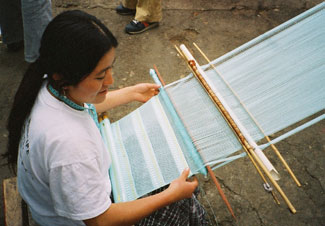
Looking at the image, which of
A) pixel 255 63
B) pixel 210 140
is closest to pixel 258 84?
pixel 255 63

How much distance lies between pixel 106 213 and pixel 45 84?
630 mm

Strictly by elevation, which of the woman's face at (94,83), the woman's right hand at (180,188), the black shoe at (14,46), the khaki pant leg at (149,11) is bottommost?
the black shoe at (14,46)

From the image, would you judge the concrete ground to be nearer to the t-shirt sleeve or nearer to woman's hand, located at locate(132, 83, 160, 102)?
woman's hand, located at locate(132, 83, 160, 102)

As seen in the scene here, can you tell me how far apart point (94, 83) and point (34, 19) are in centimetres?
227

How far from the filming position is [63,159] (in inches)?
41.3

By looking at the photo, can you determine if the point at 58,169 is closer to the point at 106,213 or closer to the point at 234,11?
the point at 106,213

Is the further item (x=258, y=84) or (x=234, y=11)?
(x=234, y=11)

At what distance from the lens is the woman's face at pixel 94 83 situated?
1.11 meters

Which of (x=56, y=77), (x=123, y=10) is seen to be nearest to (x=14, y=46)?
(x=123, y=10)

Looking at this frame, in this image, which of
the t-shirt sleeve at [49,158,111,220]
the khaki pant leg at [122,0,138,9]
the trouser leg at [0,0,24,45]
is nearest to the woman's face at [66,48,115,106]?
the t-shirt sleeve at [49,158,111,220]

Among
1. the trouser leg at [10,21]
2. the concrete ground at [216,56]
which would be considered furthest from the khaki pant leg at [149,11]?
the trouser leg at [10,21]

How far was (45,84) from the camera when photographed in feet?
4.09

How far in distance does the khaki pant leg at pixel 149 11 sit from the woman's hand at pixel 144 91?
223 centimetres

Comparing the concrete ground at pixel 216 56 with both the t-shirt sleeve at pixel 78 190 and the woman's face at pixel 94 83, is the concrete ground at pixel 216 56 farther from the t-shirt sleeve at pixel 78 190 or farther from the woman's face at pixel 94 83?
the woman's face at pixel 94 83
